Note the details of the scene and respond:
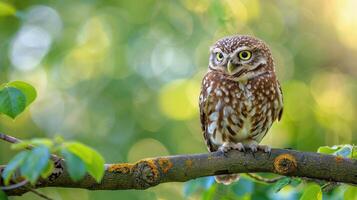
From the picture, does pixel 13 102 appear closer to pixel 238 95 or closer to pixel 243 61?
pixel 238 95

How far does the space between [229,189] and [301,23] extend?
5835 millimetres

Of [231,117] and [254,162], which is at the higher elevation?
[231,117]

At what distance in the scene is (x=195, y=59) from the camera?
303 inches

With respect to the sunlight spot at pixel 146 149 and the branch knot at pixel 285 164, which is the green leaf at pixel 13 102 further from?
the sunlight spot at pixel 146 149

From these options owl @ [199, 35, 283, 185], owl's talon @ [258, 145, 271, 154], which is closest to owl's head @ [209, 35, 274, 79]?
owl @ [199, 35, 283, 185]

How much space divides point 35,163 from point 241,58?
2.42m

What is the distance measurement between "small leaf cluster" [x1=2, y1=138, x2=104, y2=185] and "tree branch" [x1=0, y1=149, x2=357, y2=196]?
744 millimetres

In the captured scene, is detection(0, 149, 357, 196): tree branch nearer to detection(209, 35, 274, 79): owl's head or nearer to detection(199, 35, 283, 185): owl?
detection(199, 35, 283, 185): owl

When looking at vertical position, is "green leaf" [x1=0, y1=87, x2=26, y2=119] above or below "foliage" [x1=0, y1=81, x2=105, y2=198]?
above

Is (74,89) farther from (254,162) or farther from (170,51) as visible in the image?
(254,162)

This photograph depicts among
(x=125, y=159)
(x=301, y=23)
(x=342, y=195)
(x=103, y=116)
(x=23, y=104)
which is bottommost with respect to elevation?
(x=342, y=195)

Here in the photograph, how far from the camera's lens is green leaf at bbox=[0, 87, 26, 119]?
239cm

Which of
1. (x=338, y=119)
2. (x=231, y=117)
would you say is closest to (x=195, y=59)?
(x=338, y=119)

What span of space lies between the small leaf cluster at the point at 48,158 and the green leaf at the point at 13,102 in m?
0.38
